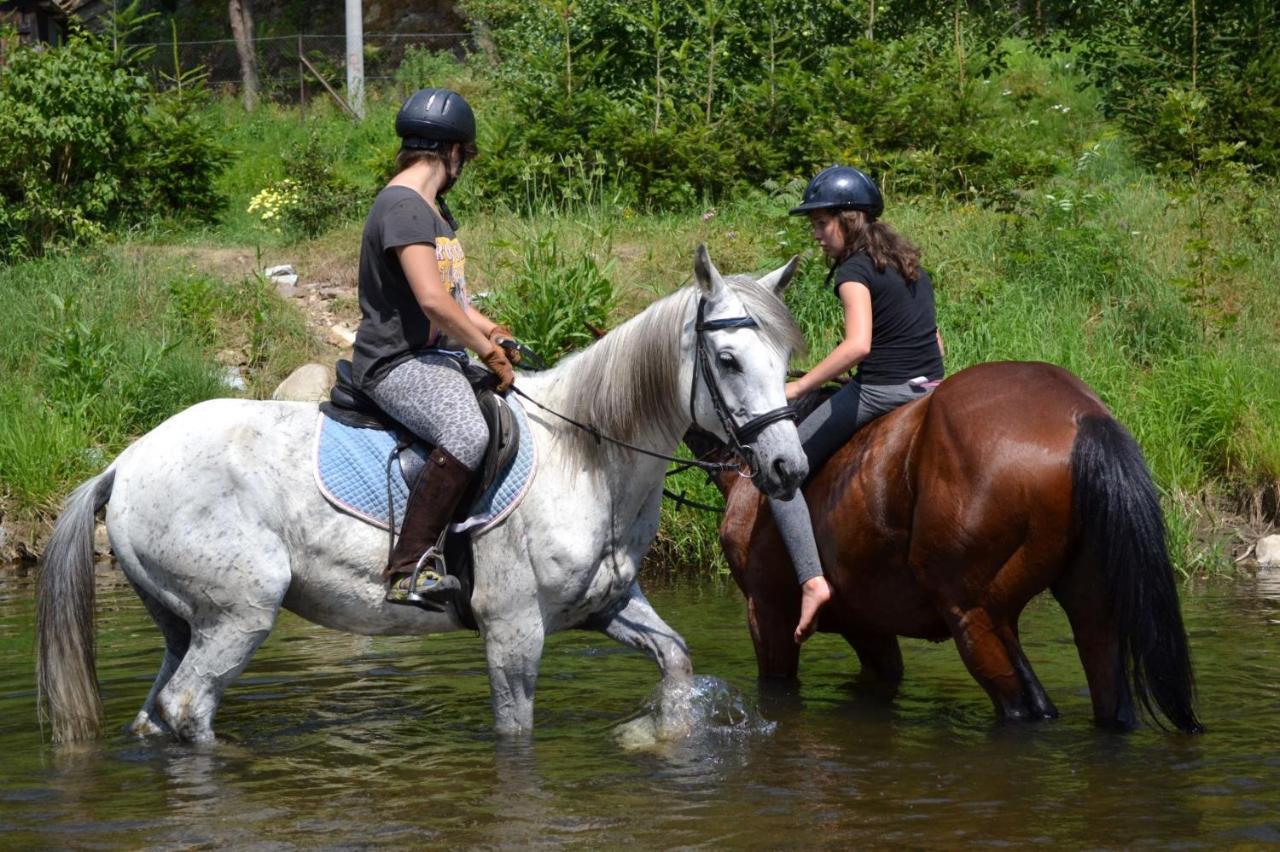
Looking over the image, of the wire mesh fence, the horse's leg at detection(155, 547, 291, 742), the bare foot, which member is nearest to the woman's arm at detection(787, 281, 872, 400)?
the bare foot

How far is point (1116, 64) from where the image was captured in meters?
16.2

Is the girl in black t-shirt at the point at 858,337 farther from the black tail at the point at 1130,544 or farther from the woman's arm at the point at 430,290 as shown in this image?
the woman's arm at the point at 430,290

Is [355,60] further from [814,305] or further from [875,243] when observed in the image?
[875,243]

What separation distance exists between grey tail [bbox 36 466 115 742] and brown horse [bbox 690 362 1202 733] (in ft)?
10.1

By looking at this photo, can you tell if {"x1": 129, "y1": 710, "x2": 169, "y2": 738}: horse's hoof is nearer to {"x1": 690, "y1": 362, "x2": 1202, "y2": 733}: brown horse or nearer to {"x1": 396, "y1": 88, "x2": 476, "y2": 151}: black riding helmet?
{"x1": 396, "y1": 88, "x2": 476, "y2": 151}: black riding helmet

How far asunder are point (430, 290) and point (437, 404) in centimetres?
44

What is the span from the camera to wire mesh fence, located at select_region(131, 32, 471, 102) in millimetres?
34500

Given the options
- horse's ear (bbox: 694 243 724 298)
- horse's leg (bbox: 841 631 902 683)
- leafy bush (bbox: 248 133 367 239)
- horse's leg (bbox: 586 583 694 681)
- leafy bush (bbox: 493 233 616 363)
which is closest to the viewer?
horse's ear (bbox: 694 243 724 298)

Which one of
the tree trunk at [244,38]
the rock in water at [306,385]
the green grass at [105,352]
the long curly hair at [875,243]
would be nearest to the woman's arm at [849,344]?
the long curly hair at [875,243]

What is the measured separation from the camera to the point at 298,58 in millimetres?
34750

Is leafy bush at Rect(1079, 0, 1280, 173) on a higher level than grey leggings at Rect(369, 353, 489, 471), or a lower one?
higher

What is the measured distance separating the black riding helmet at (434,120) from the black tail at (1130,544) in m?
2.63

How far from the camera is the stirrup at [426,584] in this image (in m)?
5.50

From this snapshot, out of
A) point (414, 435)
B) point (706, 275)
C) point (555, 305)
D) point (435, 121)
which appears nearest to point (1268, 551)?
point (555, 305)
